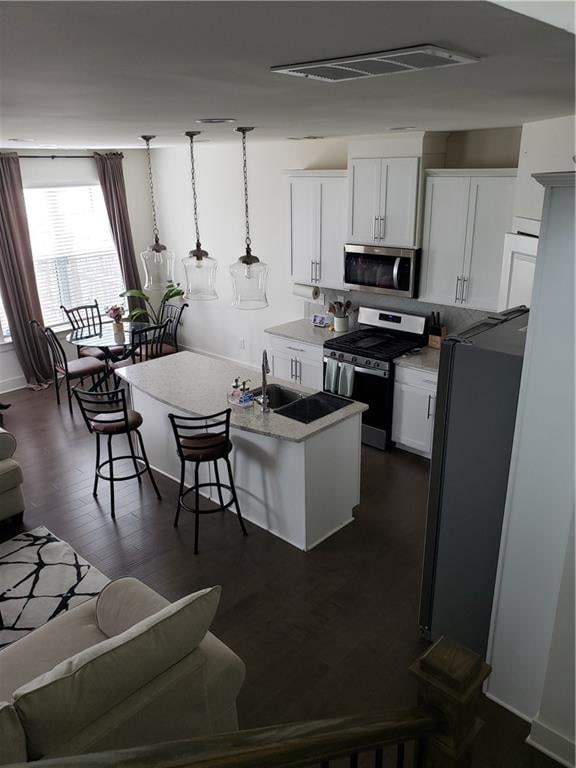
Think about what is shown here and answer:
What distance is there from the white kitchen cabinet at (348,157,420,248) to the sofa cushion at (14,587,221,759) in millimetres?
4007

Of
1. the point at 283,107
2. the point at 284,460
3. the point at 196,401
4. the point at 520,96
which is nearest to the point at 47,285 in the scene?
the point at 196,401

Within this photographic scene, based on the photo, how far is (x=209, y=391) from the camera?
483 centimetres

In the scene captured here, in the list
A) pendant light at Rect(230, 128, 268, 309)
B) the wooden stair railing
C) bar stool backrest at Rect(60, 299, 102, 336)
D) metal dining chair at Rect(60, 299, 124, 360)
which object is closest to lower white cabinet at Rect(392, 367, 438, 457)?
pendant light at Rect(230, 128, 268, 309)

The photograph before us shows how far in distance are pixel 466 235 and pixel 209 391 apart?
2.58 meters

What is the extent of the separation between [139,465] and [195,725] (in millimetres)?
3283

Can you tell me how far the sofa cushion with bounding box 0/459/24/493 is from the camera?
176 inches

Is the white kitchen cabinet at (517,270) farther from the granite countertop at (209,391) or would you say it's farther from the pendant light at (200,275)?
the pendant light at (200,275)

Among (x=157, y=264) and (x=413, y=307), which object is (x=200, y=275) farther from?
(x=413, y=307)

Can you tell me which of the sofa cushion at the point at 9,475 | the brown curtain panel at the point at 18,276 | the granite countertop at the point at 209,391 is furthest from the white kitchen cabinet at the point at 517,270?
the brown curtain panel at the point at 18,276

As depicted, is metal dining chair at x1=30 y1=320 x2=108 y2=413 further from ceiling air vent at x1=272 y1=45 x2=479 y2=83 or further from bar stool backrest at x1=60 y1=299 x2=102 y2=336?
ceiling air vent at x1=272 y1=45 x2=479 y2=83

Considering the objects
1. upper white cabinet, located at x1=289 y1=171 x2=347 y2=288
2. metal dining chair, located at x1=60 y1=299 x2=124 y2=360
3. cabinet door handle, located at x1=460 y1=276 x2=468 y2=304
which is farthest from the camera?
metal dining chair, located at x1=60 y1=299 x2=124 y2=360

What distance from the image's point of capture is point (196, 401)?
4.61 m

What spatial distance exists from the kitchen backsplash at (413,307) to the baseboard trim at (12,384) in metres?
3.91

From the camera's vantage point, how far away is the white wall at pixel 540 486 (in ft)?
7.89
